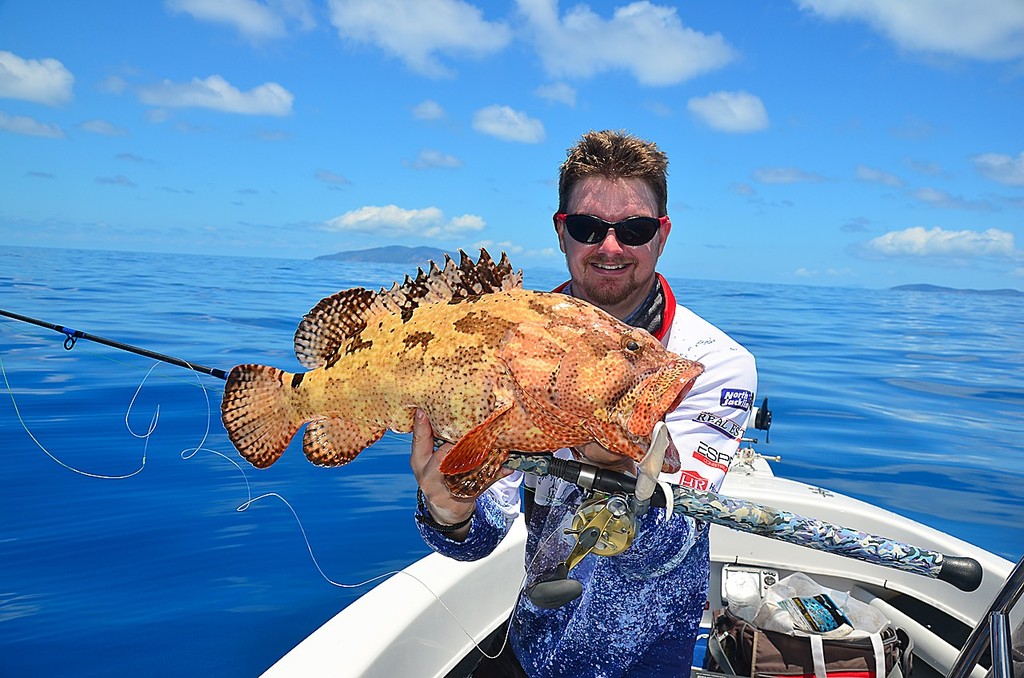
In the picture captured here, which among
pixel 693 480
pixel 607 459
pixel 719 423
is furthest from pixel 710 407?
pixel 607 459

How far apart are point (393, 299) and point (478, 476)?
0.69 metres

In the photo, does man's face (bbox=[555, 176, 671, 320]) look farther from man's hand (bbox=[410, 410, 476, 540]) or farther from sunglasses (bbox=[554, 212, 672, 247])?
man's hand (bbox=[410, 410, 476, 540])

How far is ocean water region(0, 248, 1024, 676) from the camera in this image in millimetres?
6039

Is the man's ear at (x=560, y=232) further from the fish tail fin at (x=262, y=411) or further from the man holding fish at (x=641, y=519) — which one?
the fish tail fin at (x=262, y=411)

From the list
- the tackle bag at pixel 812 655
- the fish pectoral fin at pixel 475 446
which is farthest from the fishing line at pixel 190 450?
the tackle bag at pixel 812 655

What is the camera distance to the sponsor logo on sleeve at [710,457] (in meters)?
2.50

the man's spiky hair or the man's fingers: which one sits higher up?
the man's spiky hair

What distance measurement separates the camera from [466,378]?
1.90 m

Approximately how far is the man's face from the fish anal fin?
1231mm

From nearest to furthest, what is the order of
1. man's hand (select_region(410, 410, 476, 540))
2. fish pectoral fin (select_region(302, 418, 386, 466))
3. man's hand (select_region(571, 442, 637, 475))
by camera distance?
man's hand (select_region(571, 442, 637, 475)) → man's hand (select_region(410, 410, 476, 540)) → fish pectoral fin (select_region(302, 418, 386, 466))

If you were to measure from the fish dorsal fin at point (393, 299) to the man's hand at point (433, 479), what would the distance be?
365mm

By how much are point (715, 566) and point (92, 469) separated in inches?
292

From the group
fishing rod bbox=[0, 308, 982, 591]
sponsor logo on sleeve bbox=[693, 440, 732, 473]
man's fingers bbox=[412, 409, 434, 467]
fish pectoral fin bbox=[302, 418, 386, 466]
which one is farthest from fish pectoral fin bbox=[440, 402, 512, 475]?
sponsor logo on sleeve bbox=[693, 440, 732, 473]

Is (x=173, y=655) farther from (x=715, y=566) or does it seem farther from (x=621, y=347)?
(x=621, y=347)
